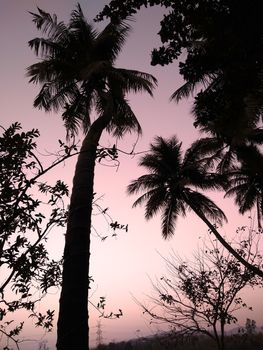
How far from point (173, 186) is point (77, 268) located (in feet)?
52.5

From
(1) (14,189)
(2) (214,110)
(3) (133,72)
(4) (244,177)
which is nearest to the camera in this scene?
(1) (14,189)

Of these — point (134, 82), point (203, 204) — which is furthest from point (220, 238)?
point (134, 82)

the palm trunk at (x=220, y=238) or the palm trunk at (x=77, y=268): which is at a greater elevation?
the palm trunk at (x=220, y=238)

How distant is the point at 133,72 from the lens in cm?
1247

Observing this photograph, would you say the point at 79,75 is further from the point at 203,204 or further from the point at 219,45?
the point at 203,204

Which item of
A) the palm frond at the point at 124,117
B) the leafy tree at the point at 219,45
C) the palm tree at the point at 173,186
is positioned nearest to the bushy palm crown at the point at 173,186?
the palm tree at the point at 173,186

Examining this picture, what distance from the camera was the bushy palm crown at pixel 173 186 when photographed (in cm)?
2125

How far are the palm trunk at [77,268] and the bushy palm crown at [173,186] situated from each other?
14.5 metres

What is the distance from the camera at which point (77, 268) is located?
5590 millimetres

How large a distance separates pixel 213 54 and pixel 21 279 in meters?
4.22

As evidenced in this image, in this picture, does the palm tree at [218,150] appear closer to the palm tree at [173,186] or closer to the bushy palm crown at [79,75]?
the palm tree at [173,186]

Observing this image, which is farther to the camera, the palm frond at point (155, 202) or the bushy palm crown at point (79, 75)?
the palm frond at point (155, 202)

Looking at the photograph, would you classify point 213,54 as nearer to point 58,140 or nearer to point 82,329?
point 58,140

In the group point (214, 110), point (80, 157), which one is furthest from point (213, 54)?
point (80, 157)
